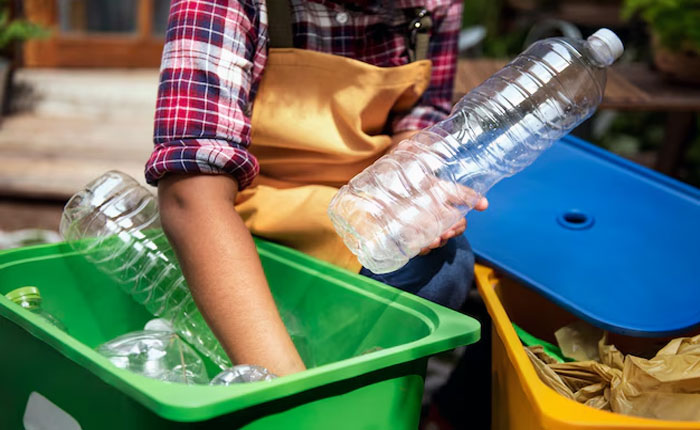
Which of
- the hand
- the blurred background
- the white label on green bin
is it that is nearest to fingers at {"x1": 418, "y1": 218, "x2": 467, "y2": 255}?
the hand

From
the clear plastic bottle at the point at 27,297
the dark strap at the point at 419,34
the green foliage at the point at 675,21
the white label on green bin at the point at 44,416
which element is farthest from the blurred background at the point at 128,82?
the white label on green bin at the point at 44,416

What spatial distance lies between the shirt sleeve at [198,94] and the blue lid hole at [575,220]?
63 cm

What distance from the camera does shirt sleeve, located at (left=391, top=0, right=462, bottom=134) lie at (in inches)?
58.7

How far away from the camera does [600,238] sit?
1.41m

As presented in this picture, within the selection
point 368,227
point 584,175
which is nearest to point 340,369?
point 368,227

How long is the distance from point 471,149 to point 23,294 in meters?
0.80

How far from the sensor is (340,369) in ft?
2.93

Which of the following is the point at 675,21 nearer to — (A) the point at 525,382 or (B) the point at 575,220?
(B) the point at 575,220

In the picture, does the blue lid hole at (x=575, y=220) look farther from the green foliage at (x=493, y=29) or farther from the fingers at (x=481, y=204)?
the green foliage at (x=493, y=29)

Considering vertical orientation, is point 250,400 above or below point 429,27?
below

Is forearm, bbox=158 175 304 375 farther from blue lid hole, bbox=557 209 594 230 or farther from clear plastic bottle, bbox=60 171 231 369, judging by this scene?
blue lid hole, bbox=557 209 594 230

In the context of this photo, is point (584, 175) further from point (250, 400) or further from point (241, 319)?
point (250, 400)

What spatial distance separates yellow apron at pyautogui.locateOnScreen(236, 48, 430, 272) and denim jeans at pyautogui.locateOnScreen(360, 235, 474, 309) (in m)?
0.08

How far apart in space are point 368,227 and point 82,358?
0.50 metres
